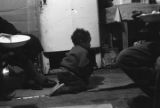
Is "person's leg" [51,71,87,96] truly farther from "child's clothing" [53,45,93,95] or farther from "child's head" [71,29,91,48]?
"child's head" [71,29,91,48]

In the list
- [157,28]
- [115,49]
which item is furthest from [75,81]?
[115,49]

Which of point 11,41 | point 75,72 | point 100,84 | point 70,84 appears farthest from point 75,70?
point 11,41

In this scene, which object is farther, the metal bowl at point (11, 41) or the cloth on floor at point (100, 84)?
the cloth on floor at point (100, 84)

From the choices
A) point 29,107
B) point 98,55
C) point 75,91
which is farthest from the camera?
point 98,55

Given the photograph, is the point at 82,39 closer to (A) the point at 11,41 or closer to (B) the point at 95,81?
(B) the point at 95,81

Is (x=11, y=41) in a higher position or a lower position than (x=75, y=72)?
higher

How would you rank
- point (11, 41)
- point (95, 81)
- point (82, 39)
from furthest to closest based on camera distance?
point (95, 81)
point (82, 39)
point (11, 41)

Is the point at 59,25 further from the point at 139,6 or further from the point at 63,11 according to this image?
the point at 139,6

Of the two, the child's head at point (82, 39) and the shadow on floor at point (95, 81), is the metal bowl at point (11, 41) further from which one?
the shadow on floor at point (95, 81)

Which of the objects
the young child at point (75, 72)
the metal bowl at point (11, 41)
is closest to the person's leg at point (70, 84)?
the young child at point (75, 72)

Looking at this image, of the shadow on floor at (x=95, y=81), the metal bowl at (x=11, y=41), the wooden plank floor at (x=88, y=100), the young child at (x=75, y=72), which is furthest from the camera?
the shadow on floor at (x=95, y=81)

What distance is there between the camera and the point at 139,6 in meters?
5.17

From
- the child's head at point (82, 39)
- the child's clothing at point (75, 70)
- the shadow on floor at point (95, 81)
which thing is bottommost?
the shadow on floor at point (95, 81)

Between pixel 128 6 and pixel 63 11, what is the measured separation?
43.0 inches
